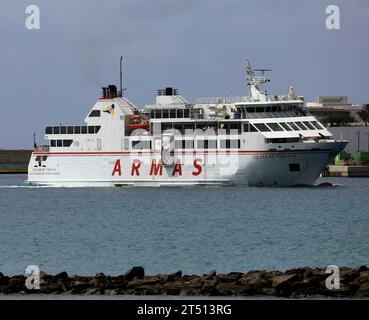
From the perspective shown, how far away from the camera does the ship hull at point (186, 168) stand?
200ft

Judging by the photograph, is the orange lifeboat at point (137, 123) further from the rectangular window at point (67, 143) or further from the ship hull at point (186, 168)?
the rectangular window at point (67, 143)

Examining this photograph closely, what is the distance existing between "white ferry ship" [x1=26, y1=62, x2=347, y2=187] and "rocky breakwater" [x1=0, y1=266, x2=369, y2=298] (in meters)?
38.1

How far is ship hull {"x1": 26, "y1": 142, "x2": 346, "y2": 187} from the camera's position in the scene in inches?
2398

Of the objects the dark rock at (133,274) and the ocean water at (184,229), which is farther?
the ocean water at (184,229)

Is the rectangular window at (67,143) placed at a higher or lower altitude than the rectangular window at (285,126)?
lower

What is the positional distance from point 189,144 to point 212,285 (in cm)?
4219

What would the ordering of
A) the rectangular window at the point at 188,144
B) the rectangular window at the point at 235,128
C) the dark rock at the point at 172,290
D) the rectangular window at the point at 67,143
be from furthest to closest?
the rectangular window at the point at 67,143 < the rectangular window at the point at 188,144 < the rectangular window at the point at 235,128 < the dark rock at the point at 172,290

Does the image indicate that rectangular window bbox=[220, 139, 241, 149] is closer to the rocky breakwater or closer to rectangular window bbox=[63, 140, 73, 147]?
rectangular window bbox=[63, 140, 73, 147]

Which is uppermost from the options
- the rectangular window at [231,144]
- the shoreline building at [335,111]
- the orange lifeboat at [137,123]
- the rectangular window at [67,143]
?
the shoreline building at [335,111]

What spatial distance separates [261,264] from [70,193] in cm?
→ 3682

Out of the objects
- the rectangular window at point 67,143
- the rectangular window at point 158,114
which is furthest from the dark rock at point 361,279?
the rectangular window at point 67,143

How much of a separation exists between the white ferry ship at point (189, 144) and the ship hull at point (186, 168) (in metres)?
0.06

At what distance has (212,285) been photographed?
21.2 metres
